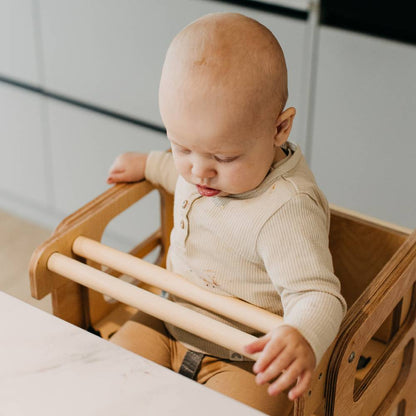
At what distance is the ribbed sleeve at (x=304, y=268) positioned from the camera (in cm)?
82

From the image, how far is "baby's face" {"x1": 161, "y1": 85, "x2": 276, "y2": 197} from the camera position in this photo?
2.67 feet

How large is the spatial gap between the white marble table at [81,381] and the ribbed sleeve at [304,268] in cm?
15

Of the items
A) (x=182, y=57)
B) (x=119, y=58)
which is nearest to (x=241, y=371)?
(x=182, y=57)

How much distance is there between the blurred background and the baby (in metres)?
0.57

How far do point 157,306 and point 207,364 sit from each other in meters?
0.19

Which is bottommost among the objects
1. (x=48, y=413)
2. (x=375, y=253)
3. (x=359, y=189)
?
(x=359, y=189)

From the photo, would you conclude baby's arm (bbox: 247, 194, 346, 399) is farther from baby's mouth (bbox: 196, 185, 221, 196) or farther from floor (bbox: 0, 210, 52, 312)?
floor (bbox: 0, 210, 52, 312)

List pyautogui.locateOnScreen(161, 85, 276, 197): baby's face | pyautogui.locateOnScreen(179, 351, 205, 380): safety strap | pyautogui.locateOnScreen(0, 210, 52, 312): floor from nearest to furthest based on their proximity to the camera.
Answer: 1. pyautogui.locateOnScreen(161, 85, 276, 197): baby's face
2. pyautogui.locateOnScreen(179, 351, 205, 380): safety strap
3. pyautogui.locateOnScreen(0, 210, 52, 312): floor

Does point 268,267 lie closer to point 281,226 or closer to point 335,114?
point 281,226

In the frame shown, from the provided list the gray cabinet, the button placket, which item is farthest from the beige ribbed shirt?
the gray cabinet

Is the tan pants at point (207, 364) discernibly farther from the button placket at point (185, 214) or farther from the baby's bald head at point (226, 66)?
the baby's bald head at point (226, 66)

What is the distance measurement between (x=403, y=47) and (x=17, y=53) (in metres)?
0.95

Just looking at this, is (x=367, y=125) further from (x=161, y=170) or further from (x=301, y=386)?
(x=301, y=386)

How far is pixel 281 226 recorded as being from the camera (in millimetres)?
900
